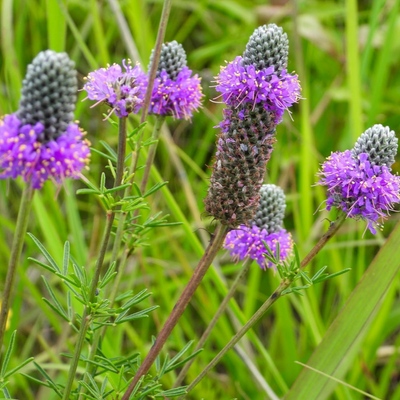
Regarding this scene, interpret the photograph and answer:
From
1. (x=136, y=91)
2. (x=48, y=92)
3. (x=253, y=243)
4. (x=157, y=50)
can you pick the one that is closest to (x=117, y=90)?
(x=136, y=91)

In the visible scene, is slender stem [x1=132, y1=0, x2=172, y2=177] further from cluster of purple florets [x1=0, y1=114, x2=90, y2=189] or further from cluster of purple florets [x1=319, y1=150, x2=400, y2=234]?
cluster of purple florets [x1=319, y1=150, x2=400, y2=234]

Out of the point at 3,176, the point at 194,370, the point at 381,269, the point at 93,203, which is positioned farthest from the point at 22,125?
the point at 93,203

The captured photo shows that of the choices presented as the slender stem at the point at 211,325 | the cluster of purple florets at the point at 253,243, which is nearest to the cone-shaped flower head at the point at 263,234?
the cluster of purple florets at the point at 253,243

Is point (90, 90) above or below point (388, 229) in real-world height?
above

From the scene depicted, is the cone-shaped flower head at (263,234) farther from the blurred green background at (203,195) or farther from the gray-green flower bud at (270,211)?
the blurred green background at (203,195)

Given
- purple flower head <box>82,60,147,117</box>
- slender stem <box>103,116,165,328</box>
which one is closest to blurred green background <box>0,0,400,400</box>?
slender stem <box>103,116,165,328</box>

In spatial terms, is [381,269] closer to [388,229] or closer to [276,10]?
[388,229]

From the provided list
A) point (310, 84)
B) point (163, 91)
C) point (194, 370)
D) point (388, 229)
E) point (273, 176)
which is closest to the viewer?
point (163, 91)
